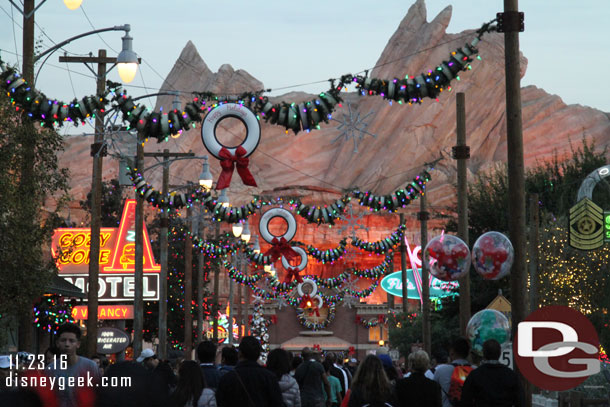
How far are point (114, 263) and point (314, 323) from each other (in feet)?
174

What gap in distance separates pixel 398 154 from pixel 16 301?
7898 centimetres

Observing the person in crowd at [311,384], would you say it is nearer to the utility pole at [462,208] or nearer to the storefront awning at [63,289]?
the utility pole at [462,208]

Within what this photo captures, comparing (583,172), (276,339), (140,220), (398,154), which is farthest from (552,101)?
(140,220)

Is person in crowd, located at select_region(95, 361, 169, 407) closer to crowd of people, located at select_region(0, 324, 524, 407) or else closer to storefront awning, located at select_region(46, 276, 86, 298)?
crowd of people, located at select_region(0, 324, 524, 407)

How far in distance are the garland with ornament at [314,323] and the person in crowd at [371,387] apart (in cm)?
8090

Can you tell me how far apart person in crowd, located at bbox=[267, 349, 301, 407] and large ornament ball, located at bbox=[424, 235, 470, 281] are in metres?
5.30

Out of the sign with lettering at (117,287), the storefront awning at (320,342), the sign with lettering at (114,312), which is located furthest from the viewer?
the storefront awning at (320,342)

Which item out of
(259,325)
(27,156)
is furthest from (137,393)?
(259,325)

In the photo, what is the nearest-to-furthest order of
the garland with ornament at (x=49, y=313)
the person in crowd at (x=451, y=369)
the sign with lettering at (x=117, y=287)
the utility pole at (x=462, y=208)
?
the person in crowd at (x=451, y=369) → the utility pole at (x=462, y=208) → the garland with ornament at (x=49, y=313) → the sign with lettering at (x=117, y=287)

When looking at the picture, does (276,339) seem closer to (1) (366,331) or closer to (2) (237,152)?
(1) (366,331)

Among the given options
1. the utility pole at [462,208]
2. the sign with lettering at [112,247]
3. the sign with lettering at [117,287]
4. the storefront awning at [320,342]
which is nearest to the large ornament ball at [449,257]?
the utility pole at [462,208]

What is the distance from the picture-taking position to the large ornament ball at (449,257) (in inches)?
652

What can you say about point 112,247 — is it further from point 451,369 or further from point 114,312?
point 451,369

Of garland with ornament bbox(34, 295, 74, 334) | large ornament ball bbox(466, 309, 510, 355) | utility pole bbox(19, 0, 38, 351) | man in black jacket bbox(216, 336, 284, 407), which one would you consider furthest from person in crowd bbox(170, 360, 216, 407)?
garland with ornament bbox(34, 295, 74, 334)
